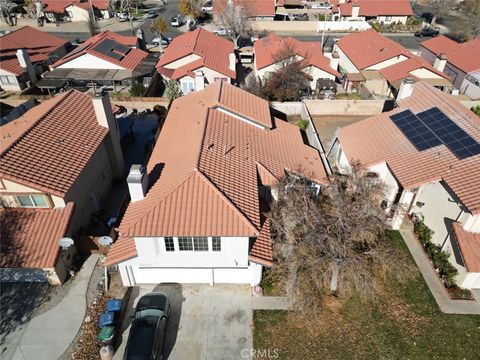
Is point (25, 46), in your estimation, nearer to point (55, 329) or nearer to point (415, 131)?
point (55, 329)

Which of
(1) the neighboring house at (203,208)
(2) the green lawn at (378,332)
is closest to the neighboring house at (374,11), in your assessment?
(1) the neighboring house at (203,208)

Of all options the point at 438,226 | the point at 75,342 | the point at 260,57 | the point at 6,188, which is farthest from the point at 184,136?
the point at 260,57

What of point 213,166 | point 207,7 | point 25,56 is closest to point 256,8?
point 207,7

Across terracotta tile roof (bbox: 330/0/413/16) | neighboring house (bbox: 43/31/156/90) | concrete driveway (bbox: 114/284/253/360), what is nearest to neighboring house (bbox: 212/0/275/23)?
terracotta tile roof (bbox: 330/0/413/16)

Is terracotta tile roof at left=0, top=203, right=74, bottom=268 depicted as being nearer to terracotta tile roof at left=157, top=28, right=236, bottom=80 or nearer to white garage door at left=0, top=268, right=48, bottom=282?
white garage door at left=0, top=268, right=48, bottom=282

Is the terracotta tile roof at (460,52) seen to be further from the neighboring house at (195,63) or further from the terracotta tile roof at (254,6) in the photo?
the terracotta tile roof at (254,6)

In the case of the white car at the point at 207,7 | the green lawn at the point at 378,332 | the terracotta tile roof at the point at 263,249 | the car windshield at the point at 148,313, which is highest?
the terracotta tile roof at the point at 263,249
